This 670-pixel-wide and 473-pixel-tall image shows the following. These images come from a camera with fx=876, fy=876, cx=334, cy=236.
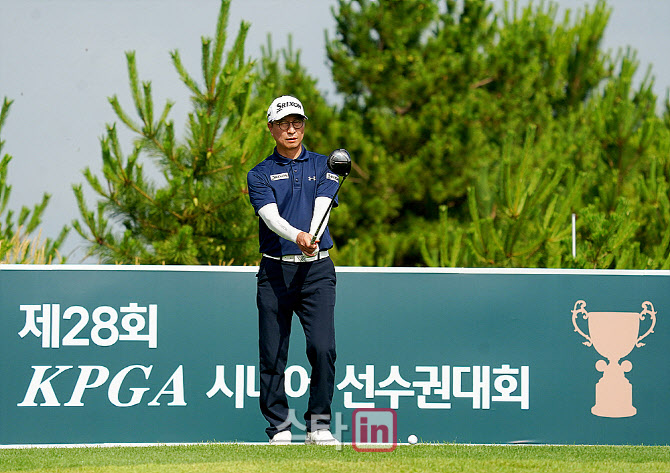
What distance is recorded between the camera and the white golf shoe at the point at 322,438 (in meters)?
5.00

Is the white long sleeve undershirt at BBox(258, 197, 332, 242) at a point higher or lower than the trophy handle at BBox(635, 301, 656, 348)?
higher

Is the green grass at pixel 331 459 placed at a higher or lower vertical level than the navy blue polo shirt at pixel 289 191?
lower

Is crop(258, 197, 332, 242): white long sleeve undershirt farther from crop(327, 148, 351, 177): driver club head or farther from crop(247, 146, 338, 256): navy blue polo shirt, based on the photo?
crop(327, 148, 351, 177): driver club head

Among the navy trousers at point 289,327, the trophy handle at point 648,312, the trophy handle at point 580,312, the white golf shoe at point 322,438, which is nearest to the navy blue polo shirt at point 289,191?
the navy trousers at point 289,327

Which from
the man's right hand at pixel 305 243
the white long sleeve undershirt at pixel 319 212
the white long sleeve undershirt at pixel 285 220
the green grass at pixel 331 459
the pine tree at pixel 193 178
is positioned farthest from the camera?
the pine tree at pixel 193 178

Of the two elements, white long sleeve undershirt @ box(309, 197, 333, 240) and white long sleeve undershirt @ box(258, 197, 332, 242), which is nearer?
white long sleeve undershirt @ box(258, 197, 332, 242)

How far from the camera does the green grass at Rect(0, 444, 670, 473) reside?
4.26 m

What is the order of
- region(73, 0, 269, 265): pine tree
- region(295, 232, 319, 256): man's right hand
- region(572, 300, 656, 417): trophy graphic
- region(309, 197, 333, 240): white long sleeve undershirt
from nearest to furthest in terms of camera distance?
region(295, 232, 319, 256): man's right hand, region(309, 197, 333, 240): white long sleeve undershirt, region(572, 300, 656, 417): trophy graphic, region(73, 0, 269, 265): pine tree

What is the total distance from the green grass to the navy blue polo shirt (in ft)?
3.77

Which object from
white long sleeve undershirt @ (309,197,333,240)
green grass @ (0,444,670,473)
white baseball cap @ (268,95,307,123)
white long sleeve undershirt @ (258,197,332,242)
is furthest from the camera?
white baseball cap @ (268,95,307,123)

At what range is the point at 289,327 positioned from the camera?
5.11m

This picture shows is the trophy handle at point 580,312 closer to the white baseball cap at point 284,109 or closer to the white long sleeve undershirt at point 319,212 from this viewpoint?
the white long sleeve undershirt at point 319,212

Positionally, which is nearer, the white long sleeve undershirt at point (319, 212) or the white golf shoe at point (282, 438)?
the white long sleeve undershirt at point (319, 212)

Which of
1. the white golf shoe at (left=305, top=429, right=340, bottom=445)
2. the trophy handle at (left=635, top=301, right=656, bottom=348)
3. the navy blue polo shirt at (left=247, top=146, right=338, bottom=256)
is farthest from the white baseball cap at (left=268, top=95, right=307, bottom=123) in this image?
the trophy handle at (left=635, top=301, right=656, bottom=348)
